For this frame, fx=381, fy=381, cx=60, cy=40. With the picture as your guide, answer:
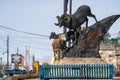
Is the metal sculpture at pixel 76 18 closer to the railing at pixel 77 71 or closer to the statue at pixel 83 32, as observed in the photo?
the statue at pixel 83 32

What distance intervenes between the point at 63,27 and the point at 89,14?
1960 millimetres

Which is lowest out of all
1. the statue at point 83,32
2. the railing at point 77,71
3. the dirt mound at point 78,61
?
the railing at point 77,71

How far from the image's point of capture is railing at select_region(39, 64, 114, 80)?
19047mm

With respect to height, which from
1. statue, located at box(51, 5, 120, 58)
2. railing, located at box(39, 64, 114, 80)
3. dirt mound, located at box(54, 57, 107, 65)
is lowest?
railing, located at box(39, 64, 114, 80)

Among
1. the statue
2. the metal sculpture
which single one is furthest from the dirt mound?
the metal sculpture

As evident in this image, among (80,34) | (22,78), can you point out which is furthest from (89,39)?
(22,78)

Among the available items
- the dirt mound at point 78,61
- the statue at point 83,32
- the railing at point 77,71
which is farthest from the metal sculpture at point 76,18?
the railing at point 77,71

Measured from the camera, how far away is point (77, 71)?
1933cm

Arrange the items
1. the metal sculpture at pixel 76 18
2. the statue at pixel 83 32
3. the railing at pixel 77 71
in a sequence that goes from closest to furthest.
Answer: the railing at pixel 77 71
the metal sculpture at pixel 76 18
the statue at pixel 83 32

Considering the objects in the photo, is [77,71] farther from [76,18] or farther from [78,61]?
[76,18]

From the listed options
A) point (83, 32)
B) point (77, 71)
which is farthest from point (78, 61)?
point (77, 71)

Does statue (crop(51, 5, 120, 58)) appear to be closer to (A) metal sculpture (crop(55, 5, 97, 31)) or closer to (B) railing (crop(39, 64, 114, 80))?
(A) metal sculpture (crop(55, 5, 97, 31))

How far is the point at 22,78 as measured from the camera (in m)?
27.3

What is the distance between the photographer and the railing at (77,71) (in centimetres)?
1905
